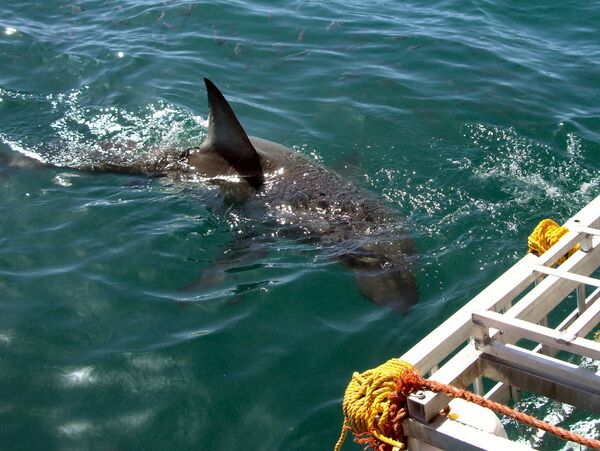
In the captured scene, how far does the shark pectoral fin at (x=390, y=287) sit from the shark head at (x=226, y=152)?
160cm

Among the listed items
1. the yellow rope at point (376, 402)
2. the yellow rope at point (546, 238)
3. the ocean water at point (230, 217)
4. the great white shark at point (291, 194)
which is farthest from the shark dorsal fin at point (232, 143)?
the yellow rope at point (376, 402)

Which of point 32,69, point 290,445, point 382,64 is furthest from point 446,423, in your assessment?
point 32,69

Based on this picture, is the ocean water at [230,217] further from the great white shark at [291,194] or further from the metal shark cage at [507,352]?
the metal shark cage at [507,352]

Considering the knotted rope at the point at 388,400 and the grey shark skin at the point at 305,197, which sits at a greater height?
the knotted rope at the point at 388,400

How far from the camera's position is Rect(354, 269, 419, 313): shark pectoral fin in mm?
5746

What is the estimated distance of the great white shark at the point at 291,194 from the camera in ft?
20.7

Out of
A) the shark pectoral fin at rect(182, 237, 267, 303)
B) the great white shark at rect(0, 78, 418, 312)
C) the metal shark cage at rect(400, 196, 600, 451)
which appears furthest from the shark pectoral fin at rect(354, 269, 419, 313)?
the metal shark cage at rect(400, 196, 600, 451)

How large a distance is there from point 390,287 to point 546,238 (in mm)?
1908

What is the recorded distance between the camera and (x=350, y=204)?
273 inches

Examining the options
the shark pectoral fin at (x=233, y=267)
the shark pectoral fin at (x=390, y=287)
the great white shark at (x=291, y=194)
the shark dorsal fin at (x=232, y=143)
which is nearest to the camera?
the shark pectoral fin at (x=390, y=287)

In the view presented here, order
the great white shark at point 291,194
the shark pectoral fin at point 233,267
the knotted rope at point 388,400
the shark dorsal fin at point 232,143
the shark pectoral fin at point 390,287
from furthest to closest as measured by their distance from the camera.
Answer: the shark dorsal fin at point 232,143 → the great white shark at point 291,194 → the shark pectoral fin at point 233,267 → the shark pectoral fin at point 390,287 → the knotted rope at point 388,400

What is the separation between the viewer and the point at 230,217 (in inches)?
273

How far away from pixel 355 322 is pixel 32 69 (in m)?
6.71

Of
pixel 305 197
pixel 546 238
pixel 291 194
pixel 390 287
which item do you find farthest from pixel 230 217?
pixel 546 238
